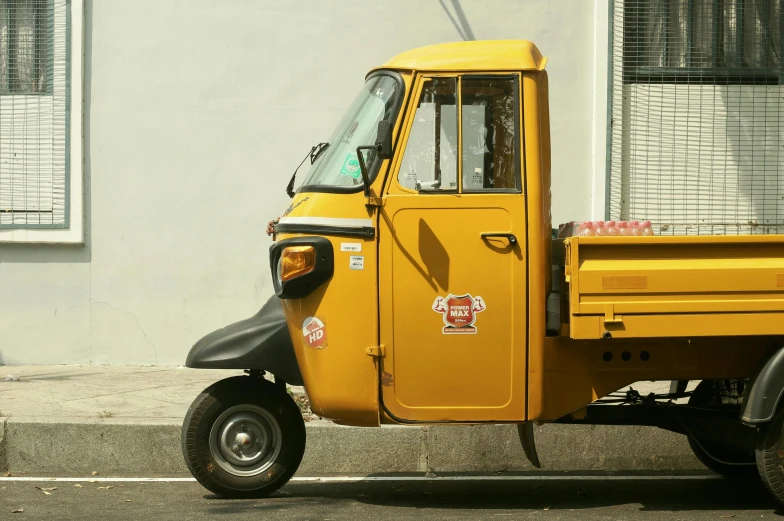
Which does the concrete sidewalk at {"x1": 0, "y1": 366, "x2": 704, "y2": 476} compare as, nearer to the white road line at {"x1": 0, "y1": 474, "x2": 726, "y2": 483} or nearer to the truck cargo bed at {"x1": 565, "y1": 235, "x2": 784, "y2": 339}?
the white road line at {"x1": 0, "y1": 474, "x2": 726, "y2": 483}

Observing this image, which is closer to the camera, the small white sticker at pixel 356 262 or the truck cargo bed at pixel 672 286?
the truck cargo bed at pixel 672 286

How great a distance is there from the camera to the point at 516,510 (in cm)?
539

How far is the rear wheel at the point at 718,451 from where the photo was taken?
5.90 meters

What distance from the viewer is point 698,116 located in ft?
31.3

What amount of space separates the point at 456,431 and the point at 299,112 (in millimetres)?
4059

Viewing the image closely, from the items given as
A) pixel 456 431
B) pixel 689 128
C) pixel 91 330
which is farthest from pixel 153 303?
pixel 689 128

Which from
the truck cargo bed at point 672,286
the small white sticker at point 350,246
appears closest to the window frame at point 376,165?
the small white sticker at point 350,246

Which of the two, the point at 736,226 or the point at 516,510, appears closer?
the point at 516,510

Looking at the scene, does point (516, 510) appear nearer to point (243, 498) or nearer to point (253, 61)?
point (243, 498)

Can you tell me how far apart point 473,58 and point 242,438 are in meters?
2.25

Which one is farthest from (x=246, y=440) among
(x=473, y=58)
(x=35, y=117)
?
(x=35, y=117)

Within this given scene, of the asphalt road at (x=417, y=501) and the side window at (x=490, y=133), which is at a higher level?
the side window at (x=490, y=133)

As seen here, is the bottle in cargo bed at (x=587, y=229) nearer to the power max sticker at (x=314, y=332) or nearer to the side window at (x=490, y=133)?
the side window at (x=490, y=133)

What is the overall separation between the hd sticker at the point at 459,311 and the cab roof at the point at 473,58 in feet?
3.71
